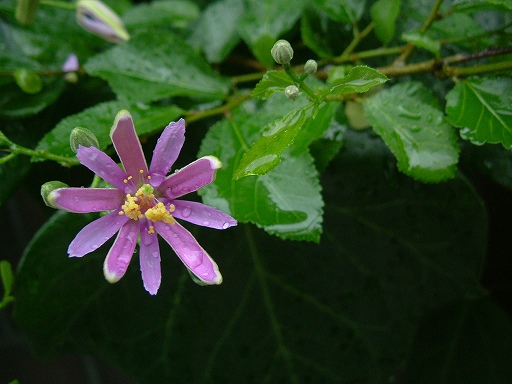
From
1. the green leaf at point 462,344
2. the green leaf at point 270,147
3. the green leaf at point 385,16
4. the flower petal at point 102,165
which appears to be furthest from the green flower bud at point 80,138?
the green leaf at point 462,344

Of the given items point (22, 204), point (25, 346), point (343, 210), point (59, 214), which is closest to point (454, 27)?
point (343, 210)

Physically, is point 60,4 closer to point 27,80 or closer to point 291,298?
point 27,80

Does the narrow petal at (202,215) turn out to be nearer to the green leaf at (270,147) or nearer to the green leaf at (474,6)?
the green leaf at (270,147)

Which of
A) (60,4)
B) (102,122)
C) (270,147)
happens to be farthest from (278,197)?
(60,4)

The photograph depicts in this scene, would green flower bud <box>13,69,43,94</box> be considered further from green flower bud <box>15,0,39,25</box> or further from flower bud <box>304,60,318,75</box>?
flower bud <box>304,60,318,75</box>

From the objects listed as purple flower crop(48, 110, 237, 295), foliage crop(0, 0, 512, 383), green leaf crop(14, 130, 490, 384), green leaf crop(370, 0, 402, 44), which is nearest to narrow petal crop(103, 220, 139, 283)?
purple flower crop(48, 110, 237, 295)

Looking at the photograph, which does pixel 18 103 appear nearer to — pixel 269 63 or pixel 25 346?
pixel 269 63
